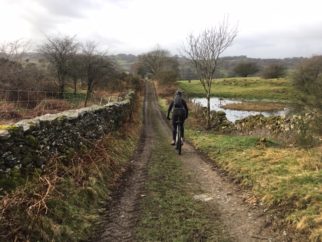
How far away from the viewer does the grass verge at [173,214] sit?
6.13 m

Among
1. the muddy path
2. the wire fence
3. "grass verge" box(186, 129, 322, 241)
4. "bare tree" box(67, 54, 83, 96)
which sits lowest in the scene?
the muddy path

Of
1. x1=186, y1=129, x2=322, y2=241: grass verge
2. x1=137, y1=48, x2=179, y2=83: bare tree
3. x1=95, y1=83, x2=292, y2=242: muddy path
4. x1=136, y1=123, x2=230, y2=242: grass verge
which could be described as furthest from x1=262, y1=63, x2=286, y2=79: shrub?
x1=136, y1=123, x2=230, y2=242: grass verge

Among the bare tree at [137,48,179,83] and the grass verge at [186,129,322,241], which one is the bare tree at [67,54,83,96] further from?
Answer: the bare tree at [137,48,179,83]

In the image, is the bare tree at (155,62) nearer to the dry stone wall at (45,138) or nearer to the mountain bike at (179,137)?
the mountain bike at (179,137)

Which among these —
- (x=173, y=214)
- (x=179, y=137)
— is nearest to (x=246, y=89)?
(x=179, y=137)

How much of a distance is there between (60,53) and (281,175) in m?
40.9

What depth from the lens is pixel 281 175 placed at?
28.9 feet

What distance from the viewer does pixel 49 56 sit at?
4634 centimetres

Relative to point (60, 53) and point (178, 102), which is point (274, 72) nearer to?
point (60, 53)

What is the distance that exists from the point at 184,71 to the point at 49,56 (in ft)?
291

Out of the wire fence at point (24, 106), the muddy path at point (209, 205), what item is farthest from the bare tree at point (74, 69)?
the muddy path at point (209, 205)

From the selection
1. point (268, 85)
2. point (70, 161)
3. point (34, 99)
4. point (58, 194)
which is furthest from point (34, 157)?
point (268, 85)

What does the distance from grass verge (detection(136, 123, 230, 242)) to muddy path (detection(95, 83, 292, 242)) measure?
0.56ft

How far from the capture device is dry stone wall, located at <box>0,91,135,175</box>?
637 centimetres
